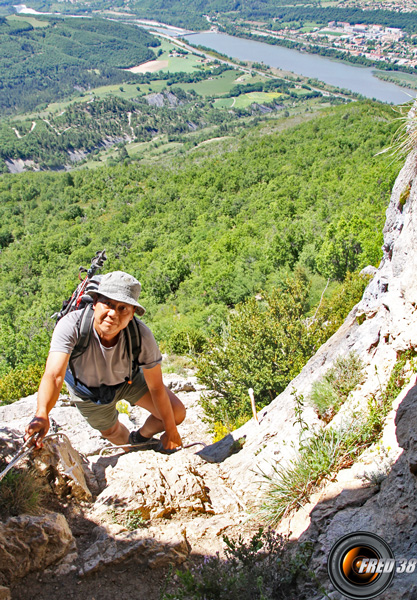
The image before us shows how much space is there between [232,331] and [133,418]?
4378mm

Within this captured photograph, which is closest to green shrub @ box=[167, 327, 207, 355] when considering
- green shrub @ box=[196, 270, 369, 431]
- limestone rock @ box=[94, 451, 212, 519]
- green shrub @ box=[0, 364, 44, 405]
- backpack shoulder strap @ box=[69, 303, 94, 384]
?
green shrub @ box=[0, 364, 44, 405]

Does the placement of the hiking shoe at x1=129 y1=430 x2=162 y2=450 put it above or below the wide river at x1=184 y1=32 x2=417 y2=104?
below

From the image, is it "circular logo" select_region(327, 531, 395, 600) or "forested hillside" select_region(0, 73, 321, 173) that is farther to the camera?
"forested hillside" select_region(0, 73, 321, 173)

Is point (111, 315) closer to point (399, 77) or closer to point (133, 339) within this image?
point (133, 339)

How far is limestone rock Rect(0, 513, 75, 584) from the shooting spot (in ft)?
8.87

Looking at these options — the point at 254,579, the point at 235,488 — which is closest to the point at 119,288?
the point at 254,579

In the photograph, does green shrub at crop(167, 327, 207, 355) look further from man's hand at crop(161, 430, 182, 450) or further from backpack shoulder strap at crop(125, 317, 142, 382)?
backpack shoulder strap at crop(125, 317, 142, 382)

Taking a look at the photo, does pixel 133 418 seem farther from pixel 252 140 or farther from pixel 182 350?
pixel 252 140

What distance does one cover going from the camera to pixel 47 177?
102688mm

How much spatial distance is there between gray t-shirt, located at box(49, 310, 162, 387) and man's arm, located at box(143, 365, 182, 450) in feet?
0.37

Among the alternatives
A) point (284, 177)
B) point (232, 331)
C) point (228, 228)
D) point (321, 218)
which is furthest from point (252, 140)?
point (232, 331)

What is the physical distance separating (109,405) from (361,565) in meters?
2.54

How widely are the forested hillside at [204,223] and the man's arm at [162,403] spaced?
171 inches

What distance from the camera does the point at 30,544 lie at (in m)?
2.81
